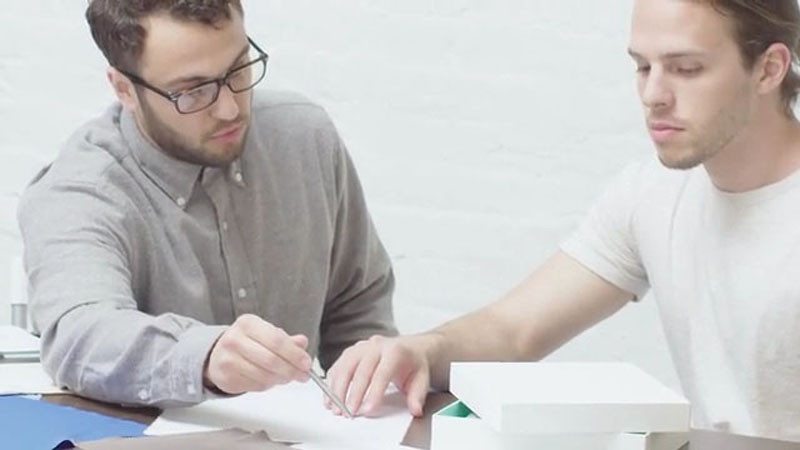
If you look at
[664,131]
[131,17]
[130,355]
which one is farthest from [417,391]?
[131,17]

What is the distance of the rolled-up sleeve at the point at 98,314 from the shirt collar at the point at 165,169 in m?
0.06

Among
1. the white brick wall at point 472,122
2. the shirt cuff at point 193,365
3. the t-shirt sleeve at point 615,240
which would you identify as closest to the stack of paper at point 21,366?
the shirt cuff at point 193,365

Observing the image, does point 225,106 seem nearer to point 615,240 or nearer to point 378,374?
point 378,374

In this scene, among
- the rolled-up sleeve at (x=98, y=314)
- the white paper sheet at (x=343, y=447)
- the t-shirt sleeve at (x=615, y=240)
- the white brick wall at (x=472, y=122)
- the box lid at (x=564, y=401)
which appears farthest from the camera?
the white brick wall at (x=472, y=122)

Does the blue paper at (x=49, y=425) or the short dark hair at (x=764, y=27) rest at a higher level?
the short dark hair at (x=764, y=27)

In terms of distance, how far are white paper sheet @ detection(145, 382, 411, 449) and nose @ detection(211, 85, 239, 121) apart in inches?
14.5

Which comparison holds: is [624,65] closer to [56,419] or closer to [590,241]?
[590,241]

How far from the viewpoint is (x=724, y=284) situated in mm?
1627

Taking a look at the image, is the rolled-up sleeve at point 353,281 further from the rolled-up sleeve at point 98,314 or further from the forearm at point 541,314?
the rolled-up sleeve at point 98,314

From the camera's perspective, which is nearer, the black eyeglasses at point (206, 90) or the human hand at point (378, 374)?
the human hand at point (378, 374)

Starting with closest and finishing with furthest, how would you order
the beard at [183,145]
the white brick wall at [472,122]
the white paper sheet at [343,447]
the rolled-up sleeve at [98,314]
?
the white paper sheet at [343,447] → the rolled-up sleeve at [98,314] → the beard at [183,145] → the white brick wall at [472,122]

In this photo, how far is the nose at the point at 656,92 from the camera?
1547 mm

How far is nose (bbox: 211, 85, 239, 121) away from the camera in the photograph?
1645 millimetres

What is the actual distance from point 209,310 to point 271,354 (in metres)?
0.40
